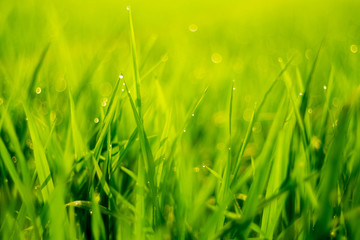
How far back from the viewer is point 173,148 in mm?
604

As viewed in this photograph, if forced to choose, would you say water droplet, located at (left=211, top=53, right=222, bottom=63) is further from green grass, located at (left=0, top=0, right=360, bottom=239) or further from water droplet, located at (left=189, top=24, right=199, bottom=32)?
water droplet, located at (left=189, top=24, right=199, bottom=32)

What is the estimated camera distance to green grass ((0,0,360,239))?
471 millimetres

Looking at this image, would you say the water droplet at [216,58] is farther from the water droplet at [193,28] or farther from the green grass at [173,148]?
the water droplet at [193,28]

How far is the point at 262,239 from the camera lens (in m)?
0.48

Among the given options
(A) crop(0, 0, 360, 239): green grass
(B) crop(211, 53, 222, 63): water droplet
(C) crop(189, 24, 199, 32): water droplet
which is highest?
(C) crop(189, 24, 199, 32): water droplet

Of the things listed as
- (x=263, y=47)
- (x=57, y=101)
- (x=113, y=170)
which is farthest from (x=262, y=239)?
(x=263, y=47)

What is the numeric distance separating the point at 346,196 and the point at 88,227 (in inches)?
16.9

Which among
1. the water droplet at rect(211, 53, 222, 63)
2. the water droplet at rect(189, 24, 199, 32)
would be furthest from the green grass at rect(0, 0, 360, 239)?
the water droplet at rect(189, 24, 199, 32)

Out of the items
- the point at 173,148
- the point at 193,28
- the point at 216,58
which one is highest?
the point at 193,28

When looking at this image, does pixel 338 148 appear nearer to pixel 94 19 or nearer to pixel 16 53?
pixel 16 53

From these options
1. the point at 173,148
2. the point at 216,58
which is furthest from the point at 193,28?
the point at 173,148

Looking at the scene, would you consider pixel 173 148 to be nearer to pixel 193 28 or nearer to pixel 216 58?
pixel 216 58

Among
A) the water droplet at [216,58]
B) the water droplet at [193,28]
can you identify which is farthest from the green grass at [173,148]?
the water droplet at [193,28]

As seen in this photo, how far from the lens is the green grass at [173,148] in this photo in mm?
471
